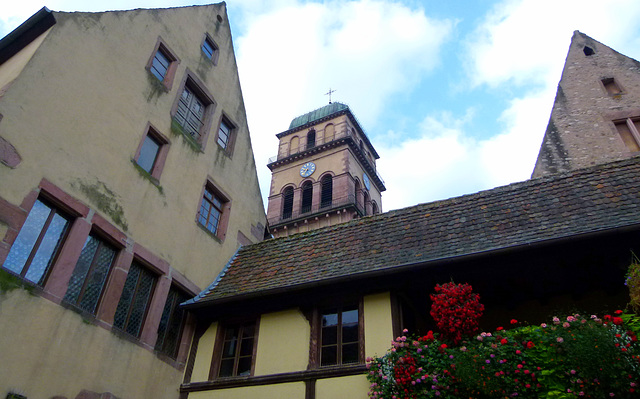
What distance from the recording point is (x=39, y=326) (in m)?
8.70

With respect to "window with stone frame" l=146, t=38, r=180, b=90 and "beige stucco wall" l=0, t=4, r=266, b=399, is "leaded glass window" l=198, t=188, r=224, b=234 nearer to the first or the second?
"beige stucco wall" l=0, t=4, r=266, b=399

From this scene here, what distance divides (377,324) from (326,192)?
35956 millimetres

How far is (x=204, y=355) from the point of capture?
11.7 meters

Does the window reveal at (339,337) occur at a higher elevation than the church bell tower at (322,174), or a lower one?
lower

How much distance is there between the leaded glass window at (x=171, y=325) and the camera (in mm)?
11484

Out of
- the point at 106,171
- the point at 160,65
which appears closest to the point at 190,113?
the point at 160,65

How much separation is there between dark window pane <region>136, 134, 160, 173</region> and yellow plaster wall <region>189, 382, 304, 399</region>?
17.9ft

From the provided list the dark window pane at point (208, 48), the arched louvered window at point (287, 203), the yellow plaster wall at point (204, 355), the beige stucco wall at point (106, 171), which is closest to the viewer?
the beige stucco wall at point (106, 171)

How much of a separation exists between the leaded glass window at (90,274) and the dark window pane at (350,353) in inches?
195

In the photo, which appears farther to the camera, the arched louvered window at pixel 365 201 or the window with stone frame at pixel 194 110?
the arched louvered window at pixel 365 201

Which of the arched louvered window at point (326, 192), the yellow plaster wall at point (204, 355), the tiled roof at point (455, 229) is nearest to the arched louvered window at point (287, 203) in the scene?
the arched louvered window at point (326, 192)

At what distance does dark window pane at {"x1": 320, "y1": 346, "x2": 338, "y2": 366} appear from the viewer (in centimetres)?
1013

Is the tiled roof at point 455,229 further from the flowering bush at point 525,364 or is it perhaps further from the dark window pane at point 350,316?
the flowering bush at point 525,364

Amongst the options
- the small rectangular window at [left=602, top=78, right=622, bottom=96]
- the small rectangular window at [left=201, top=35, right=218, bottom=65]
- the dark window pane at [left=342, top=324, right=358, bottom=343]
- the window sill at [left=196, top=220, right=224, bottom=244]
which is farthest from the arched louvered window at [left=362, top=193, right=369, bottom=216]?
the dark window pane at [left=342, top=324, right=358, bottom=343]
